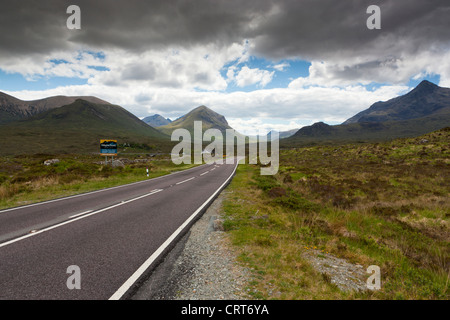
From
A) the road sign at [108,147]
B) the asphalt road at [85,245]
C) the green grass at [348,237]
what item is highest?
the road sign at [108,147]

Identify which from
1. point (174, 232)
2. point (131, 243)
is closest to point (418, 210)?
point (174, 232)

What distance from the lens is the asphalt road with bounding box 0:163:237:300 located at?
357cm

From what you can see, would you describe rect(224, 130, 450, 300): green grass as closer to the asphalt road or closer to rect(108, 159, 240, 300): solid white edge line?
rect(108, 159, 240, 300): solid white edge line

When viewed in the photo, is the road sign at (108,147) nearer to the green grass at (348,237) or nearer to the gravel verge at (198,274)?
the green grass at (348,237)

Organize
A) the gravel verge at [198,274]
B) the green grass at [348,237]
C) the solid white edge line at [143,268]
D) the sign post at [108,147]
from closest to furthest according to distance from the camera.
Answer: the solid white edge line at [143,268]
the gravel verge at [198,274]
the green grass at [348,237]
the sign post at [108,147]

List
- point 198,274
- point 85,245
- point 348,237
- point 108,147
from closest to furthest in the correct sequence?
point 198,274, point 85,245, point 348,237, point 108,147

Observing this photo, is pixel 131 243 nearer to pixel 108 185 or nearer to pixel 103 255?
pixel 103 255

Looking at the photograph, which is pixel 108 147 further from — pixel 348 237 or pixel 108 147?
pixel 348 237

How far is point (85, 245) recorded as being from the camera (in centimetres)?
526

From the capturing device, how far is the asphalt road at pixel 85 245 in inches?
141

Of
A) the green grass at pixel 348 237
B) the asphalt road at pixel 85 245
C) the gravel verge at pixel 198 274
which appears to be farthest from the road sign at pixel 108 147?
the gravel verge at pixel 198 274

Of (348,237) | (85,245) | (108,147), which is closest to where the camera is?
(85,245)

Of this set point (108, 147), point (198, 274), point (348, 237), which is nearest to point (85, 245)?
point (198, 274)

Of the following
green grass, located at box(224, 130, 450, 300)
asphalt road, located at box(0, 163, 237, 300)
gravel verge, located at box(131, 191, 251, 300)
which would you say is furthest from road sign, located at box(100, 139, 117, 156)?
gravel verge, located at box(131, 191, 251, 300)
